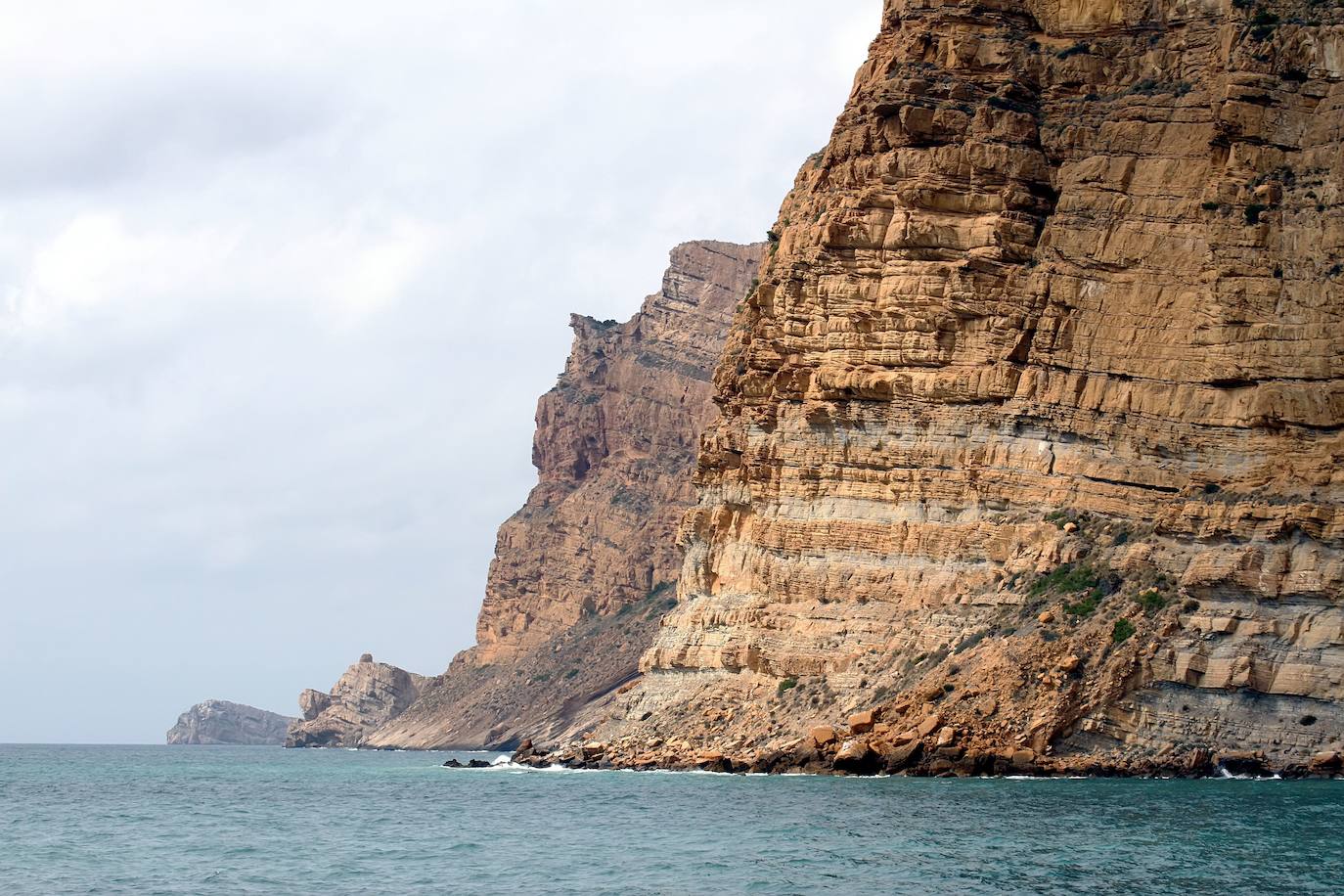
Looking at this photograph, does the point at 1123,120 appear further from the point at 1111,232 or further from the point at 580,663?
the point at 580,663

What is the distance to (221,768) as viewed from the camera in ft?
375

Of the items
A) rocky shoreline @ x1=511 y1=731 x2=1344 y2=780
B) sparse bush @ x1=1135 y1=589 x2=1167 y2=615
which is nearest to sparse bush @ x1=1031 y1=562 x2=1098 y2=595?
sparse bush @ x1=1135 y1=589 x2=1167 y2=615

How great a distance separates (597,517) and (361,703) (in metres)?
36.6

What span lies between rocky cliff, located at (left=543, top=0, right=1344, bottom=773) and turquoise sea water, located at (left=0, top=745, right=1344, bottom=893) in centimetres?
493

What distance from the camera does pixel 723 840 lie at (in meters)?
46.3

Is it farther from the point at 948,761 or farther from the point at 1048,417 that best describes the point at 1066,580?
the point at 948,761

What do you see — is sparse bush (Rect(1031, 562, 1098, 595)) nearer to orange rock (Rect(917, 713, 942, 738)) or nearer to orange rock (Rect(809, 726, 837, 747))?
orange rock (Rect(917, 713, 942, 738))

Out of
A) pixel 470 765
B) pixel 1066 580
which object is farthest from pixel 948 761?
pixel 470 765

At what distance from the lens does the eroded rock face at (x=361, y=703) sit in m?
176

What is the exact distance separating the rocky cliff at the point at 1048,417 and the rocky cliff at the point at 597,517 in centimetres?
6507

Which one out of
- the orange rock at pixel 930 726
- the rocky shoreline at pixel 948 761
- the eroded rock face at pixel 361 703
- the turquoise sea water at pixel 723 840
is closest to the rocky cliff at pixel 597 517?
the eroded rock face at pixel 361 703

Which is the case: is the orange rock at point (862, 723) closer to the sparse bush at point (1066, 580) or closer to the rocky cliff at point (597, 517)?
the sparse bush at point (1066, 580)

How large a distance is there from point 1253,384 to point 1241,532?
6640 mm

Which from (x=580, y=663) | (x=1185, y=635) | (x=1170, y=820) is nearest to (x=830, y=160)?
(x=1185, y=635)
